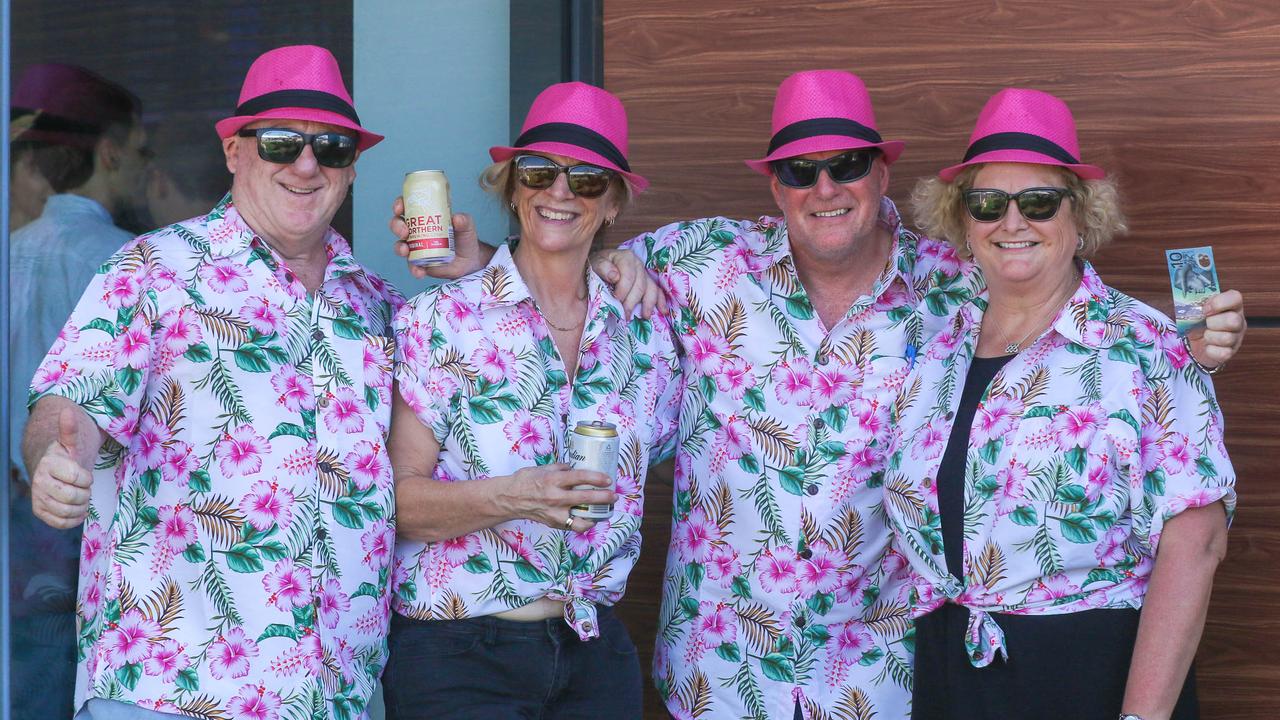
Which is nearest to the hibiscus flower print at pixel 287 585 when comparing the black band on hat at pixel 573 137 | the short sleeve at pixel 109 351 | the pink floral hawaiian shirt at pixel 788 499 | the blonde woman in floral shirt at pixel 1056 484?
the short sleeve at pixel 109 351

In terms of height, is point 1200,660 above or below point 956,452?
below

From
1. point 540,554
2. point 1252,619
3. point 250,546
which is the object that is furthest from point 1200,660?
point 250,546

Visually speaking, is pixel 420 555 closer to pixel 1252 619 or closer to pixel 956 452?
pixel 956 452

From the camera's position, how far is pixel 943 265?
10.3 feet

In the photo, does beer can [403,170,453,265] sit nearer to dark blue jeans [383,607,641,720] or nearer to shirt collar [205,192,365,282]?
shirt collar [205,192,365,282]

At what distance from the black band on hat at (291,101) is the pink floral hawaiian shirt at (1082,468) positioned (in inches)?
59.2

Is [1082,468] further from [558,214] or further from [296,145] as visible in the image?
[296,145]

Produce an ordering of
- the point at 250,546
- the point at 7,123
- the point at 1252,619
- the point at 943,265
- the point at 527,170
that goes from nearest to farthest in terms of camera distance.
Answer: the point at 250,546, the point at 7,123, the point at 527,170, the point at 943,265, the point at 1252,619

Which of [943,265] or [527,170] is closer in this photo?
[527,170]

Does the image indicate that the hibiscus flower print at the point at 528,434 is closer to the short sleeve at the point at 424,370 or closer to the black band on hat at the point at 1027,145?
the short sleeve at the point at 424,370

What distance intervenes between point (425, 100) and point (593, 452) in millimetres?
2103

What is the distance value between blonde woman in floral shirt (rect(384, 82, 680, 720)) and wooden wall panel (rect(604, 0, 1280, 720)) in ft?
1.93

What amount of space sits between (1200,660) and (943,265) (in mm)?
1302

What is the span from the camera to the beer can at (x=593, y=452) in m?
2.44
